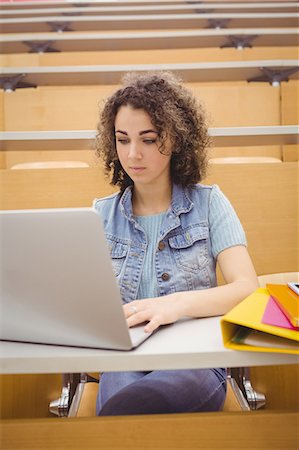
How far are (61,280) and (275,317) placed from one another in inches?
7.8

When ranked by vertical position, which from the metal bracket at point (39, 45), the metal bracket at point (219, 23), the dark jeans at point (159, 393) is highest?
the metal bracket at point (219, 23)

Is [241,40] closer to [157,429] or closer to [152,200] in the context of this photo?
[152,200]

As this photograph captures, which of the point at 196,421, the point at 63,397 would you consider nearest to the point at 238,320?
the point at 196,421

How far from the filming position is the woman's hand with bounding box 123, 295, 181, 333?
0.57m

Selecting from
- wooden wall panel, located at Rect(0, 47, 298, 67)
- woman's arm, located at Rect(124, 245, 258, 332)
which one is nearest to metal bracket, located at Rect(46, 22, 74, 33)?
wooden wall panel, located at Rect(0, 47, 298, 67)

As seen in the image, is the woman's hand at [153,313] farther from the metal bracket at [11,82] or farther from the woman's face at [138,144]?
the metal bracket at [11,82]

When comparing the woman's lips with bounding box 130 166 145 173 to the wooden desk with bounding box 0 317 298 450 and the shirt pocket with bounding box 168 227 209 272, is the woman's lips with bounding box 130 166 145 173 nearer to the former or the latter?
the shirt pocket with bounding box 168 227 209 272

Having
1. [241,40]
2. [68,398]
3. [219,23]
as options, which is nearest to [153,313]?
[68,398]

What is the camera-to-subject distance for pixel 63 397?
2.42 ft

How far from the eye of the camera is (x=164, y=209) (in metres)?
0.85

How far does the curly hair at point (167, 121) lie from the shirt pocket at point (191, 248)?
0.10 metres

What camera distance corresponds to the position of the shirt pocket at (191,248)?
81 cm

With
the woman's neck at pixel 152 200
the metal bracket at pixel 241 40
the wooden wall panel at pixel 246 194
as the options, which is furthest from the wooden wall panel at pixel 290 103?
the woman's neck at pixel 152 200

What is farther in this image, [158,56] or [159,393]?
[158,56]
